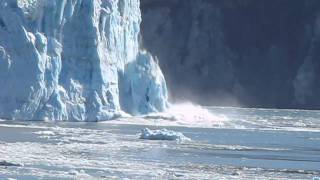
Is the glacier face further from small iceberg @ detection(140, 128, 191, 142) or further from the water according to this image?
small iceberg @ detection(140, 128, 191, 142)

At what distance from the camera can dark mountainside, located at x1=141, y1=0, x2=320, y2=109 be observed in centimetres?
9231

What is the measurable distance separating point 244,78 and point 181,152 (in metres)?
60.7

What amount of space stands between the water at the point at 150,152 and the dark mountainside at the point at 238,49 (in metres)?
43.7

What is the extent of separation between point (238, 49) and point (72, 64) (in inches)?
2137

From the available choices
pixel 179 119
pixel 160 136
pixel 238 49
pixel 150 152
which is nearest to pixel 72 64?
pixel 160 136

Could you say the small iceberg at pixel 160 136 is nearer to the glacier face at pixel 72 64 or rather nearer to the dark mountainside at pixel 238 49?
the glacier face at pixel 72 64

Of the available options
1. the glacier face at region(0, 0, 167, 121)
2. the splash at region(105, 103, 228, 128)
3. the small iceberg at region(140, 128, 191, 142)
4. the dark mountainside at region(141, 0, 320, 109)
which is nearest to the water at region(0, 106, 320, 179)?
the splash at region(105, 103, 228, 128)

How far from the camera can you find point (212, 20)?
97.0m

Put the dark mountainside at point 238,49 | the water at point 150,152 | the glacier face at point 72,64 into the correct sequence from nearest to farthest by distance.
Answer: the water at point 150,152 < the glacier face at point 72,64 < the dark mountainside at point 238,49

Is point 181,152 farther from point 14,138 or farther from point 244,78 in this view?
point 244,78

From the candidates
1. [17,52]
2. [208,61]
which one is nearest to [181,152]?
[17,52]

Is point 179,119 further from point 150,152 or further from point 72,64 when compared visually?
point 150,152

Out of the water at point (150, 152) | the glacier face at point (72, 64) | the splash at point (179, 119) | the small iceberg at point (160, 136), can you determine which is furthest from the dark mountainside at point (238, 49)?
the small iceberg at point (160, 136)

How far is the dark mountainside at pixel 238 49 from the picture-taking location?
9231cm
